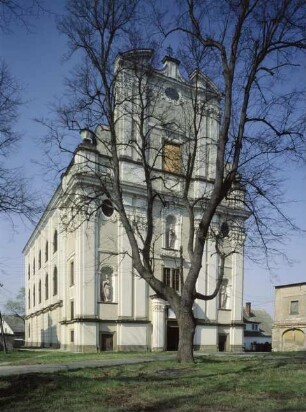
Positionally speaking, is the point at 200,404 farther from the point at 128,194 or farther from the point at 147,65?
the point at 128,194

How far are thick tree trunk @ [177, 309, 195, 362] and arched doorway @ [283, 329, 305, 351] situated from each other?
32.7m

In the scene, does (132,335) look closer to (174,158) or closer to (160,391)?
(174,158)

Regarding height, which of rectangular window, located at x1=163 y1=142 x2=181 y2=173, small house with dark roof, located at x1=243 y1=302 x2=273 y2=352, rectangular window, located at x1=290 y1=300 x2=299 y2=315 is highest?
rectangular window, located at x1=163 y1=142 x2=181 y2=173

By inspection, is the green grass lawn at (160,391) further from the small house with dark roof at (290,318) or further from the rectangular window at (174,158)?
the small house with dark roof at (290,318)

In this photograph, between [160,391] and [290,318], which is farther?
[290,318]

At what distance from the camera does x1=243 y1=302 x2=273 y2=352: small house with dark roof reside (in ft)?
180

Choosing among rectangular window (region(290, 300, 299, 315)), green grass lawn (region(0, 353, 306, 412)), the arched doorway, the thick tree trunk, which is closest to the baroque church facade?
the thick tree trunk

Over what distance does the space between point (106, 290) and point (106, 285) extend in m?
0.33

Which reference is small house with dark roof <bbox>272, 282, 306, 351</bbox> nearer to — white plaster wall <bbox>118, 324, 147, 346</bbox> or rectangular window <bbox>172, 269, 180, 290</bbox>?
rectangular window <bbox>172, 269, 180, 290</bbox>

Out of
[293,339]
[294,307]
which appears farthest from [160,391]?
[293,339]

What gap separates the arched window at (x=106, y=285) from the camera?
28.7 meters

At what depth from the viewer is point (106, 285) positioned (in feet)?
95.0

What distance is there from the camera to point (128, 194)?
29.7m

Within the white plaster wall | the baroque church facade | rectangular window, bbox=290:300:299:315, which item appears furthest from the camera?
rectangular window, bbox=290:300:299:315
